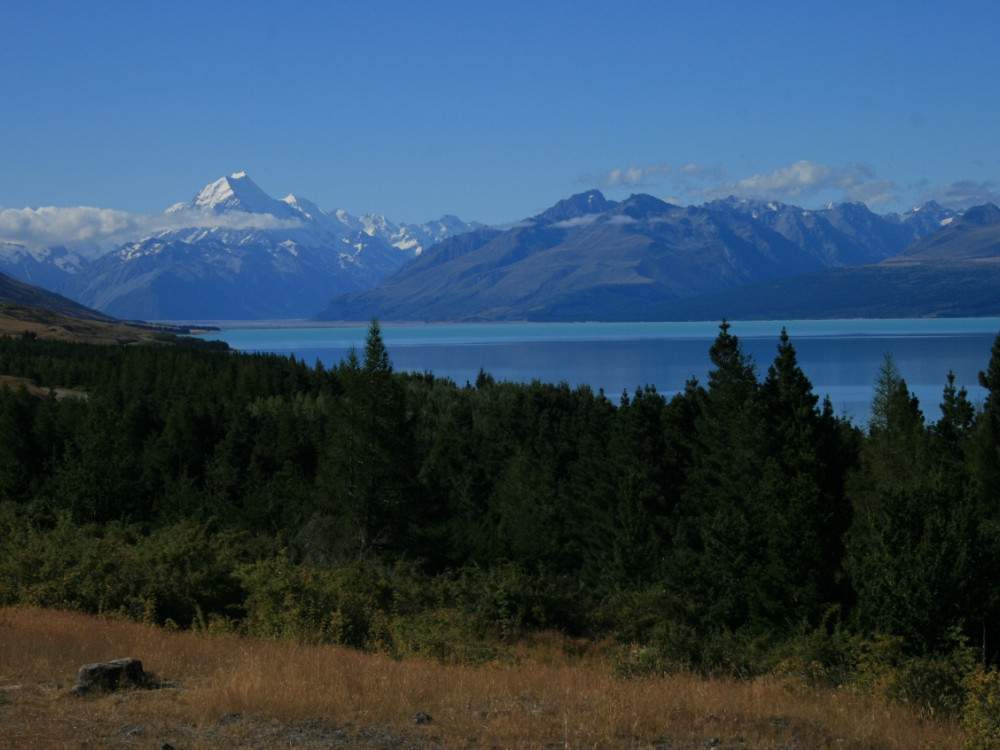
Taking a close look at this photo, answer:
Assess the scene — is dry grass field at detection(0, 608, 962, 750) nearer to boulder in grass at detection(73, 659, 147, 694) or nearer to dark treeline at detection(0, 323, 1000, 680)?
boulder in grass at detection(73, 659, 147, 694)

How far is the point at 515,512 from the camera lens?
2399 inches

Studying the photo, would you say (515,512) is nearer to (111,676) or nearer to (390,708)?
(111,676)

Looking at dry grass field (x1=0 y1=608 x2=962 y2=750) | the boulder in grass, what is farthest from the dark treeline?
the boulder in grass

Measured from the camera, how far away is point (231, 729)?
11422 millimetres

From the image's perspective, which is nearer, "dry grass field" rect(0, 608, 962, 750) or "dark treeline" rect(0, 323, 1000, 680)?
"dry grass field" rect(0, 608, 962, 750)

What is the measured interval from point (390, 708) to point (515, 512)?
48704 mm

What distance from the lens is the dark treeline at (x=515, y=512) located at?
22547mm

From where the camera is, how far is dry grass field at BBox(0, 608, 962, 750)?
36.8 ft

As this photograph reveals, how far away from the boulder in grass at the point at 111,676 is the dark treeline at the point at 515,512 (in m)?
5.51

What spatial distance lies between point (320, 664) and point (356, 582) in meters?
9.42

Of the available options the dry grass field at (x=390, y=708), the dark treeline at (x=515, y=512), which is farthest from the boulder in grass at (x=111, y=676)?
the dark treeline at (x=515, y=512)

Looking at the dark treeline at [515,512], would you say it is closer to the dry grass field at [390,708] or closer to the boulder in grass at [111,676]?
the dry grass field at [390,708]

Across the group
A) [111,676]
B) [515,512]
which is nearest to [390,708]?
[111,676]

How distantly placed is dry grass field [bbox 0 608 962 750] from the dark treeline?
3651 mm
